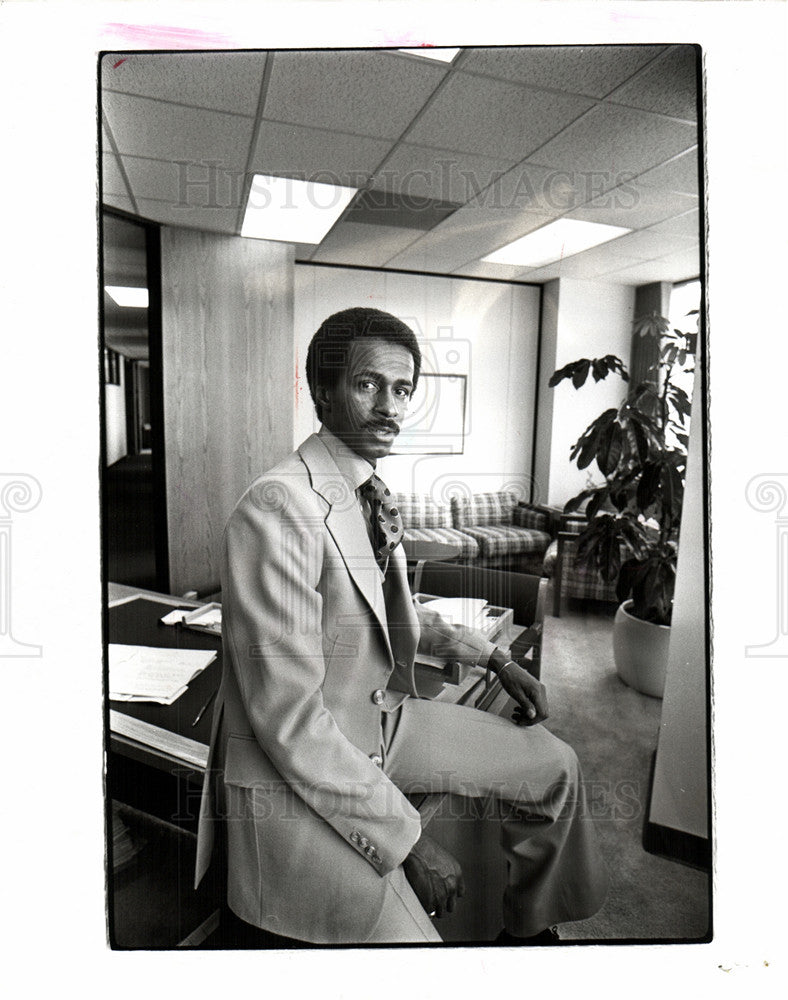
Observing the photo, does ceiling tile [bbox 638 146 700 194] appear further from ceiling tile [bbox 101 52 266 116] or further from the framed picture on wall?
ceiling tile [bbox 101 52 266 116]

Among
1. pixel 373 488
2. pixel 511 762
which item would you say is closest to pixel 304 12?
pixel 373 488

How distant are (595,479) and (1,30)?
129cm

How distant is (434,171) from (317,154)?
0.20 meters

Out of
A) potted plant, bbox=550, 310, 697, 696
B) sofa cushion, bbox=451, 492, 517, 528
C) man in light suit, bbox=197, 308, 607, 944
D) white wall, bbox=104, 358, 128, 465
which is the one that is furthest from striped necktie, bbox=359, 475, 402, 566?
white wall, bbox=104, 358, 128, 465

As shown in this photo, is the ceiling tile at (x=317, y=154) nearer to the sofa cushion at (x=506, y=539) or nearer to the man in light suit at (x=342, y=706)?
the man in light suit at (x=342, y=706)

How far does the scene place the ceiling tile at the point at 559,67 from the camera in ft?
4.06

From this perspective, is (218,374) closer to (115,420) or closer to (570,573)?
(115,420)

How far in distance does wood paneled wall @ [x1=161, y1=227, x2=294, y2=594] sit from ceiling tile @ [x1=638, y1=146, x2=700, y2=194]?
631 mm

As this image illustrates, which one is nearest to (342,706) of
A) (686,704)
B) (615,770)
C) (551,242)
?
(615,770)

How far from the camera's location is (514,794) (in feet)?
4.26

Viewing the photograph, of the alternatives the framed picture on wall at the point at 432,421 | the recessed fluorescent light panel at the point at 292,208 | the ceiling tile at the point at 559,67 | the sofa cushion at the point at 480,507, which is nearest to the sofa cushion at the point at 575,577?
the sofa cushion at the point at 480,507

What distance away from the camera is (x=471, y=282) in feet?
4.19

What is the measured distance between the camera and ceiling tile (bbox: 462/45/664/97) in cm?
124

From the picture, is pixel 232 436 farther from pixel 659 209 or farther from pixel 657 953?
pixel 657 953
